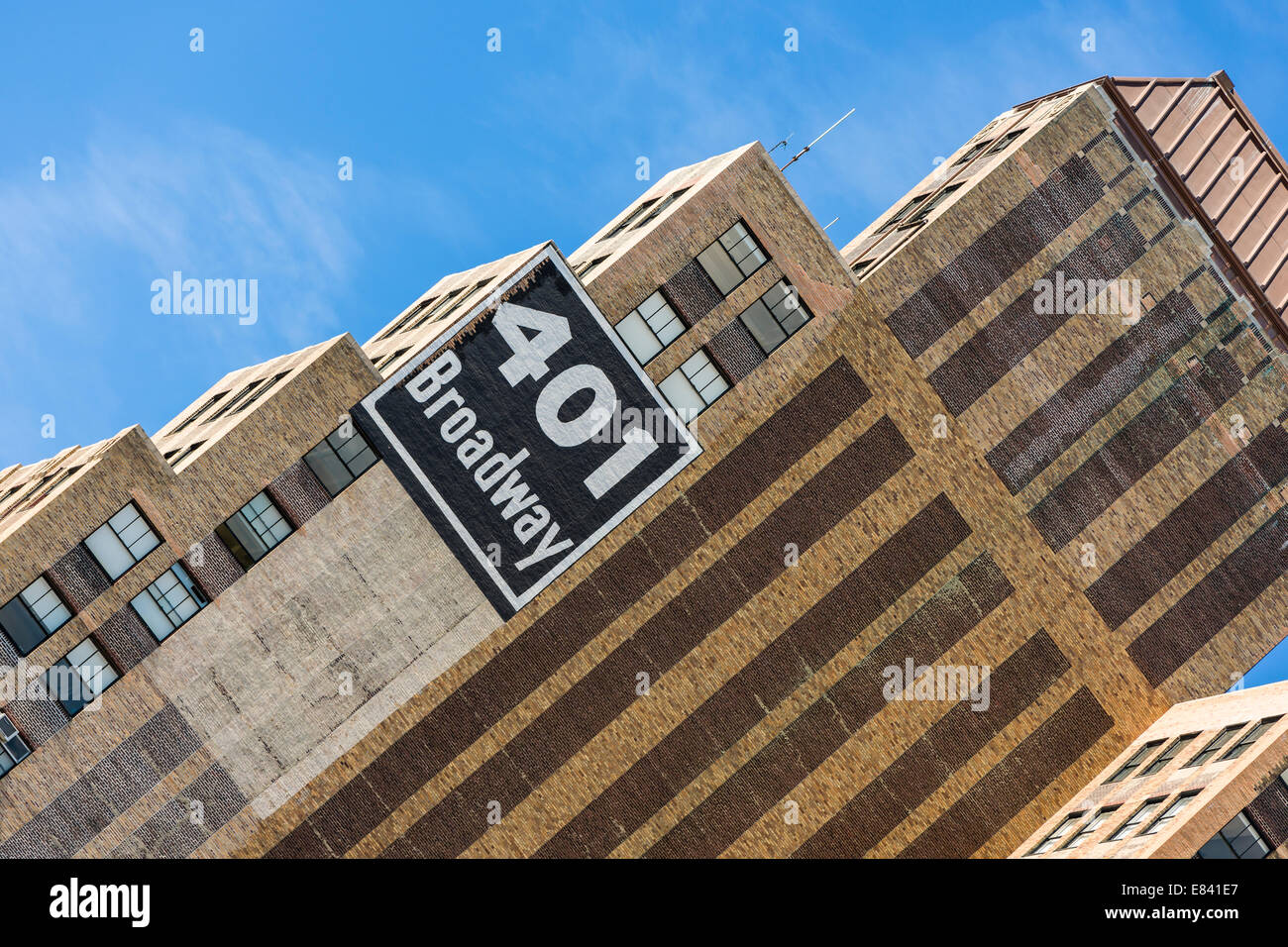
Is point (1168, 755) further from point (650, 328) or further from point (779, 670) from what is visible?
point (650, 328)

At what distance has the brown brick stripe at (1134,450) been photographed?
71.4 m

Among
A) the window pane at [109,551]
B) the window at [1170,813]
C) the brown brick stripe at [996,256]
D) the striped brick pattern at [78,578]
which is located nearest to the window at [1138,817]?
the window at [1170,813]

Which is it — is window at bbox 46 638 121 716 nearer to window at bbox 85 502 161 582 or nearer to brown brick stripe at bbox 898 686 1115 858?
window at bbox 85 502 161 582

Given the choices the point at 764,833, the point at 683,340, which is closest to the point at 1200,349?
the point at 683,340

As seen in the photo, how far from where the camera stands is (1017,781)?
70.0 m

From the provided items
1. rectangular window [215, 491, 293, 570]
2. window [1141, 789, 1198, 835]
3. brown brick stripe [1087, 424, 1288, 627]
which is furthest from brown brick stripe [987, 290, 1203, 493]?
rectangular window [215, 491, 293, 570]

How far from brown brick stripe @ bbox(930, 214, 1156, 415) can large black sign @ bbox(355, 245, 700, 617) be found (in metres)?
14.6

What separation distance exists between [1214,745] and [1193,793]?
4.11 metres

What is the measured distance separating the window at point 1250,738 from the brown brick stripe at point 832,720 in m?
12.6

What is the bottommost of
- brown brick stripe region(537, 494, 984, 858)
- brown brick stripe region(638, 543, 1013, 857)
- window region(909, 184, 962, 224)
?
brown brick stripe region(638, 543, 1013, 857)

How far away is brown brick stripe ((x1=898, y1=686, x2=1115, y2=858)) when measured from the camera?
69125 millimetres

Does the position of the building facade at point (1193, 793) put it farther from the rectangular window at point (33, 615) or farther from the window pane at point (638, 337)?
the rectangular window at point (33, 615)
